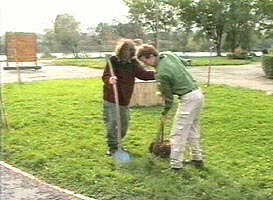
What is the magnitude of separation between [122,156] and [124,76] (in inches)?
38.0

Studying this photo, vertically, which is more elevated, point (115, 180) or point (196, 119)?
point (196, 119)

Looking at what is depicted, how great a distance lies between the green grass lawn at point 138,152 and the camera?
16.9 feet

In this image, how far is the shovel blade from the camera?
6.21 m

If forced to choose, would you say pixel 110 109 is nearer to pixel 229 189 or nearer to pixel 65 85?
pixel 229 189

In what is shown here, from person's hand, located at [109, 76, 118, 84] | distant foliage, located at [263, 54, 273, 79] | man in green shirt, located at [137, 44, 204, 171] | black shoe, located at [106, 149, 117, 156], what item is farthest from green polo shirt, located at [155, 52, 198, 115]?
distant foliage, located at [263, 54, 273, 79]

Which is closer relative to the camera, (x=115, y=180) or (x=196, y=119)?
(x=115, y=180)

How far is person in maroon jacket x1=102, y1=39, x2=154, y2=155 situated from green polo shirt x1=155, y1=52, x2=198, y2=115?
0.74 m

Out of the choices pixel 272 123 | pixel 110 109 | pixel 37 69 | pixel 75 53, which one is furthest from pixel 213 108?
pixel 75 53

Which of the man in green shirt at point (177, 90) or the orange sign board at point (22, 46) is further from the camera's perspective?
the orange sign board at point (22, 46)

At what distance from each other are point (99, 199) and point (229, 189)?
124cm

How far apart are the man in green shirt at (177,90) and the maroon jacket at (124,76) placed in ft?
2.32

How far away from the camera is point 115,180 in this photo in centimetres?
545

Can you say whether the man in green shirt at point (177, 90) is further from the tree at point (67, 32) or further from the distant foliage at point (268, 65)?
the tree at point (67, 32)

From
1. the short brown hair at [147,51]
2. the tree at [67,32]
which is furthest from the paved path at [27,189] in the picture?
the tree at [67,32]
